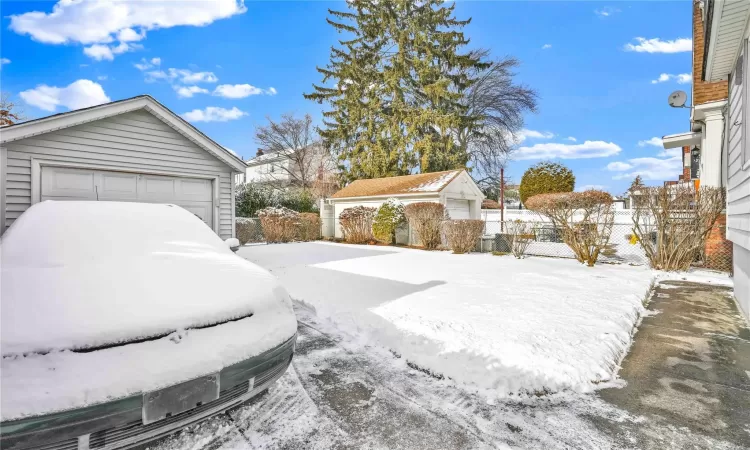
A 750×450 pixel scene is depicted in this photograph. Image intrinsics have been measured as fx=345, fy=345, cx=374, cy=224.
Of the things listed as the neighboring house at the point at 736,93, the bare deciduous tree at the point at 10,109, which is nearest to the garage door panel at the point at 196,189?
the neighboring house at the point at 736,93

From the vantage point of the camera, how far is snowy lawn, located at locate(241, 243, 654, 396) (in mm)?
2795

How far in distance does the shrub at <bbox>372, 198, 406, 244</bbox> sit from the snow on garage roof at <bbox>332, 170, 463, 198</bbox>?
3.68ft

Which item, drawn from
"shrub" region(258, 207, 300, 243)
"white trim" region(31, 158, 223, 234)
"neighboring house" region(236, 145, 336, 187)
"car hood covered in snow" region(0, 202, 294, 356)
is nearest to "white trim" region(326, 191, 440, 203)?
"shrub" region(258, 207, 300, 243)

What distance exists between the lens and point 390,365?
294 centimetres

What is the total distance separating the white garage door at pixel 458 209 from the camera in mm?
14977

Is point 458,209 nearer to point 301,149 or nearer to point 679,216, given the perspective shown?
point 679,216

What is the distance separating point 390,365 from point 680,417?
1.95 meters

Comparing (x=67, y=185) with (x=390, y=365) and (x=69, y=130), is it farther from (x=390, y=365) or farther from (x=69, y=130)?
(x=390, y=365)

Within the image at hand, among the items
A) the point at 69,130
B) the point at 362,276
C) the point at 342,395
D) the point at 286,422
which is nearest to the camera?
the point at 286,422

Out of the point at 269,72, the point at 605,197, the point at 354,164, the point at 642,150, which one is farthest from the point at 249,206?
the point at 642,150

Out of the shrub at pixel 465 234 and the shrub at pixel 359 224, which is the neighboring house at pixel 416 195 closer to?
the shrub at pixel 359 224

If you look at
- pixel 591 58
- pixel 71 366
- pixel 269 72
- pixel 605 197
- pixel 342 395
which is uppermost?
pixel 269 72

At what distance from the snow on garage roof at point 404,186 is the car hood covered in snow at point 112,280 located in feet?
39.2

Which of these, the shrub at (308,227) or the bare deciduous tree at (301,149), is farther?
the bare deciduous tree at (301,149)
